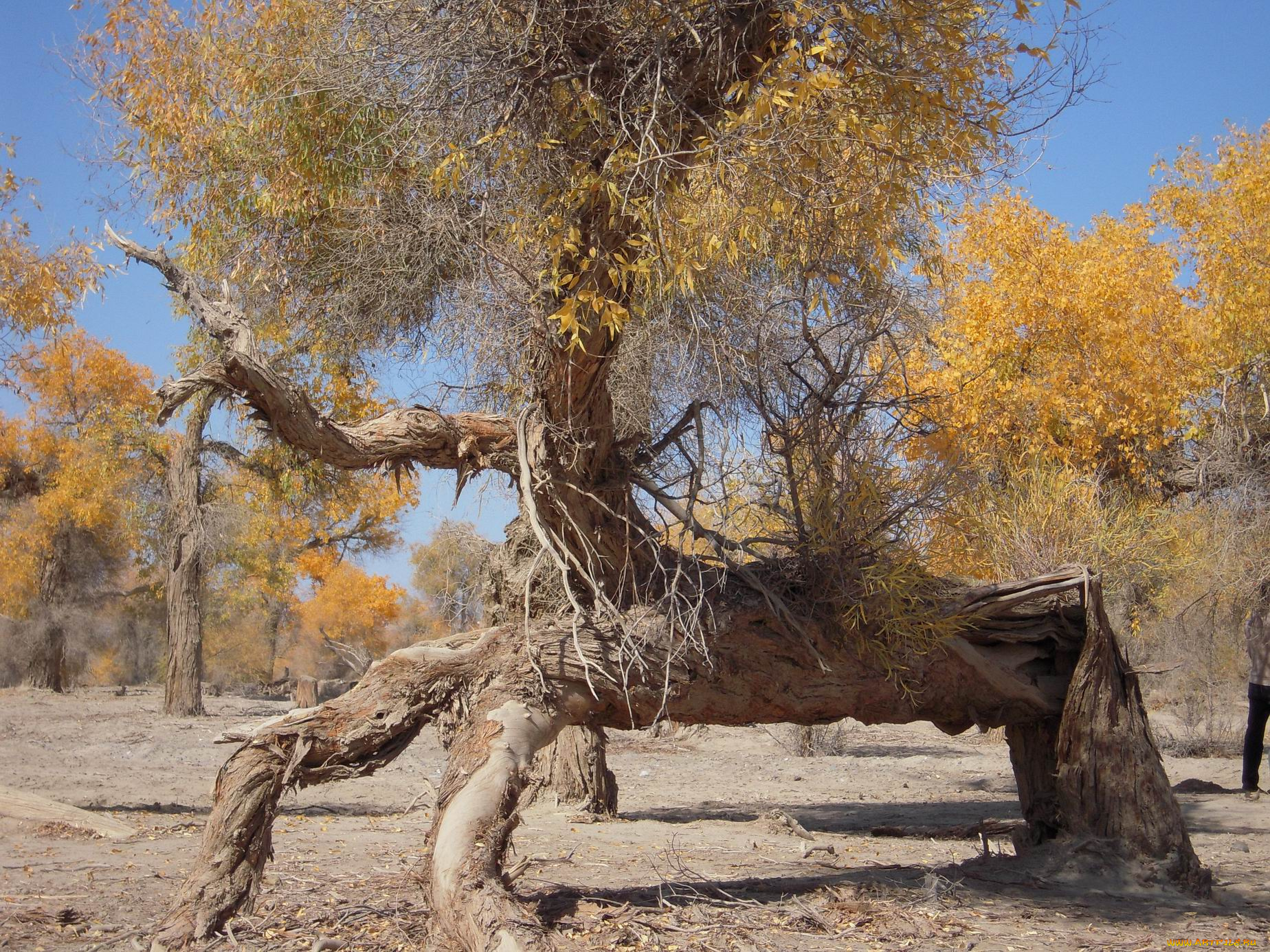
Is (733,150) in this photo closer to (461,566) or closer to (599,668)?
(599,668)

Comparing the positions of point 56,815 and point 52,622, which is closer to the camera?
point 56,815

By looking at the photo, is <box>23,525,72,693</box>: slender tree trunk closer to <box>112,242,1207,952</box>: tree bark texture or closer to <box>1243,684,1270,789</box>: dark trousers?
<box>112,242,1207,952</box>: tree bark texture

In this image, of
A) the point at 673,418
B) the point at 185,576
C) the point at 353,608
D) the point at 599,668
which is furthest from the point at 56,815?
the point at 353,608

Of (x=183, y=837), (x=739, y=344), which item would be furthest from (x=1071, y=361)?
(x=183, y=837)

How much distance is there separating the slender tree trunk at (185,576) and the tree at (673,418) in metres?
9.88

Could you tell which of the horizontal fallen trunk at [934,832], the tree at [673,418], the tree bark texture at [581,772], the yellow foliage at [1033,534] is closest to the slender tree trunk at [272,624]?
the tree bark texture at [581,772]

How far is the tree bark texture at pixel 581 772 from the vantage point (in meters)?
8.51

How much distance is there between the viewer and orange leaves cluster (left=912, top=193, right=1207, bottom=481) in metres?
14.8

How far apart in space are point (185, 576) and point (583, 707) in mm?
12429

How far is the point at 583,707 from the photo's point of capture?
538 cm

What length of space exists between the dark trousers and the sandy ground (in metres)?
0.40

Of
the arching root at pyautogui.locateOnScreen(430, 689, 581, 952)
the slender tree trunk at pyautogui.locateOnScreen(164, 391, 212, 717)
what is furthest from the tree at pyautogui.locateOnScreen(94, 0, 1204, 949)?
the slender tree trunk at pyautogui.locateOnScreen(164, 391, 212, 717)

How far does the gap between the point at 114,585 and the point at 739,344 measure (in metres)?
25.4

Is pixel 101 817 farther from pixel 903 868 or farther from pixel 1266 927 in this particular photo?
pixel 1266 927
